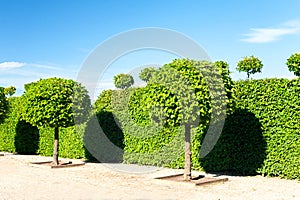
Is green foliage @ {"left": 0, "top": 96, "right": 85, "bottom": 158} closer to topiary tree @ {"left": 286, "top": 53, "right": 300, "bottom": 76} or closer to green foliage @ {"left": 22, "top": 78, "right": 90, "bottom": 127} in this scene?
green foliage @ {"left": 22, "top": 78, "right": 90, "bottom": 127}

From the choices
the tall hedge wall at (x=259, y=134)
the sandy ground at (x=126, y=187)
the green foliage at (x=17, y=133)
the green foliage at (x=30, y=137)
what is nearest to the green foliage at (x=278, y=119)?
the tall hedge wall at (x=259, y=134)

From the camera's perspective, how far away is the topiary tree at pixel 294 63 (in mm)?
24641

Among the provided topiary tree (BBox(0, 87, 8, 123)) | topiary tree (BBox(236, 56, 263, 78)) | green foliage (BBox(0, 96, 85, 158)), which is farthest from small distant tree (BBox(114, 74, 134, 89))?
topiary tree (BBox(0, 87, 8, 123))

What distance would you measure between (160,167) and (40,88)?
5910mm

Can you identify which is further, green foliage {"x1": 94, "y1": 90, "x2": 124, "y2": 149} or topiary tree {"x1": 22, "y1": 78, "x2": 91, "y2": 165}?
green foliage {"x1": 94, "y1": 90, "x2": 124, "y2": 149}

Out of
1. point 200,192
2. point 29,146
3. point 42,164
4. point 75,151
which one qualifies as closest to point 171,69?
point 200,192

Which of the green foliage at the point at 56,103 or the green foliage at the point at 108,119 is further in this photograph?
the green foliage at the point at 108,119

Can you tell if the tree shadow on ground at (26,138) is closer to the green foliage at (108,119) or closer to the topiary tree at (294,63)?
the green foliage at (108,119)

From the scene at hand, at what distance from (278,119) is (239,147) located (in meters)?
1.67

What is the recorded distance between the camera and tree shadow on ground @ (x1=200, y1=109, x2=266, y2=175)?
38.6 ft

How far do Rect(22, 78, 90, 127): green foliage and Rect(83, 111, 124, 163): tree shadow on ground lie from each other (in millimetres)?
1722

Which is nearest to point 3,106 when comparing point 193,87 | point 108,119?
point 108,119

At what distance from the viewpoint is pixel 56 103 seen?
14.6 metres

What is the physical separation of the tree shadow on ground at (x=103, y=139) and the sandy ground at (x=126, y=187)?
12.2ft
